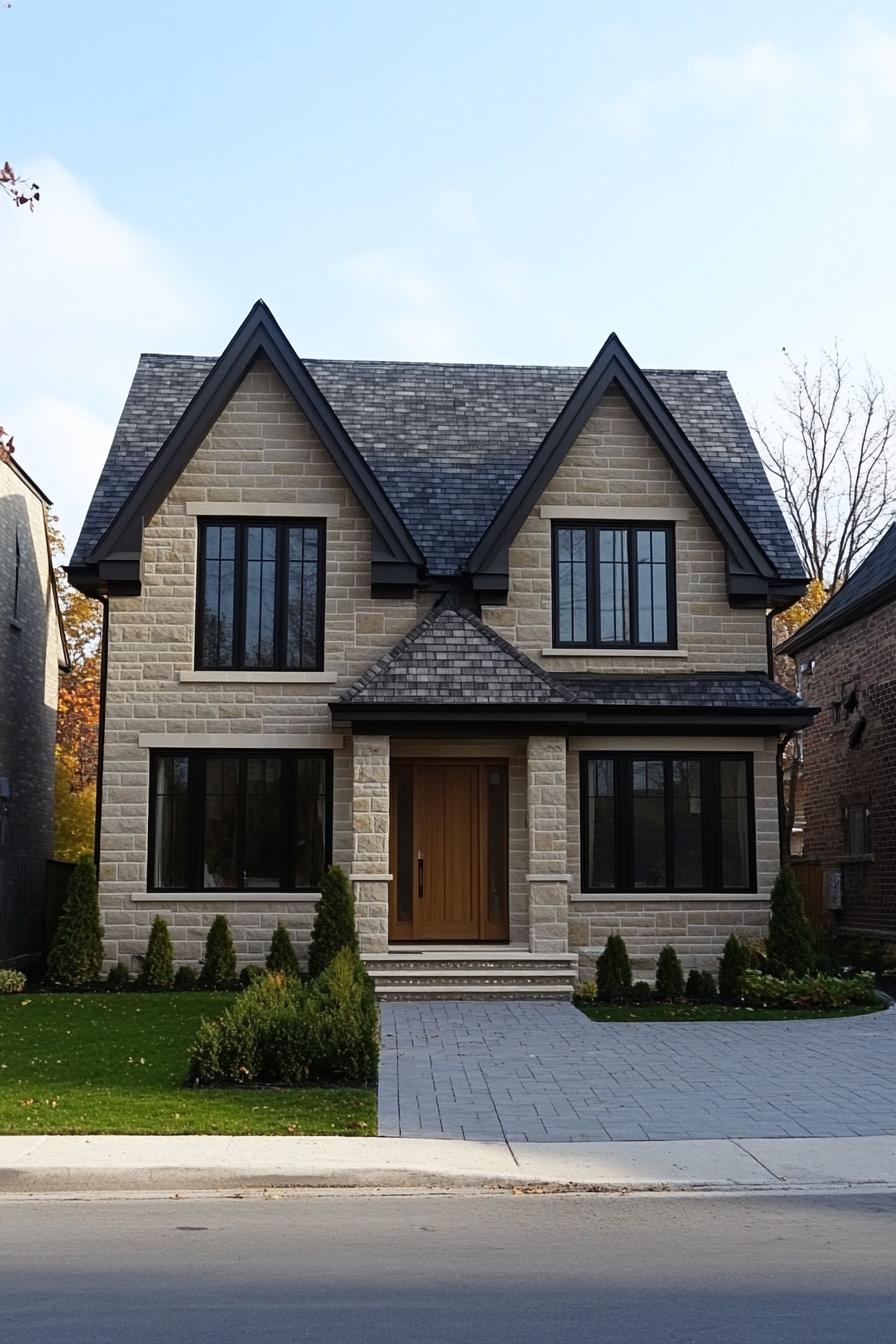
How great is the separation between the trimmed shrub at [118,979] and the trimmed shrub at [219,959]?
3.33 feet

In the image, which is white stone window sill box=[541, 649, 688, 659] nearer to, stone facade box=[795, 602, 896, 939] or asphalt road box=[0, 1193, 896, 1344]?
stone facade box=[795, 602, 896, 939]

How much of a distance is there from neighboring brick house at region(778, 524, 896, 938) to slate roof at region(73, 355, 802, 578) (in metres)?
4.01

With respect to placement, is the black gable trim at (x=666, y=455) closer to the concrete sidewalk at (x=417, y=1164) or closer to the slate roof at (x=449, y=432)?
the slate roof at (x=449, y=432)

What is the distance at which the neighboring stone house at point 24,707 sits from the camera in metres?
23.4

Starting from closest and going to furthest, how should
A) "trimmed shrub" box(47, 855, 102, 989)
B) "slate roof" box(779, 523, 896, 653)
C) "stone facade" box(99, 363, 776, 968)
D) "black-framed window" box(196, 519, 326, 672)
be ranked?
"trimmed shrub" box(47, 855, 102, 989) → "stone facade" box(99, 363, 776, 968) → "black-framed window" box(196, 519, 326, 672) → "slate roof" box(779, 523, 896, 653)

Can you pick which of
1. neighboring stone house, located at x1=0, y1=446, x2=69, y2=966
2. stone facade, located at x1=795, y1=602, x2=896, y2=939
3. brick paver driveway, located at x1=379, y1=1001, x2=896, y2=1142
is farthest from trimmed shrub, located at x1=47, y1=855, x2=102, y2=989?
stone facade, located at x1=795, y1=602, x2=896, y2=939

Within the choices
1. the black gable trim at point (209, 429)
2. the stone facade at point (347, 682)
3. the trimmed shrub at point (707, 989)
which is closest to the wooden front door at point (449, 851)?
the stone facade at point (347, 682)

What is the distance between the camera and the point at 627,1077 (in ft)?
40.4

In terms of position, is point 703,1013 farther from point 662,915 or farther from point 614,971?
point 662,915

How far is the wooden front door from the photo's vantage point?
64.5ft

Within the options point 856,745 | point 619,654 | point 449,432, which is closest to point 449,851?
point 619,654

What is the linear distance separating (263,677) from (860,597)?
1197 cm

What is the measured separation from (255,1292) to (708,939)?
14117 mm

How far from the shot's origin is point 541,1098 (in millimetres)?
11328
